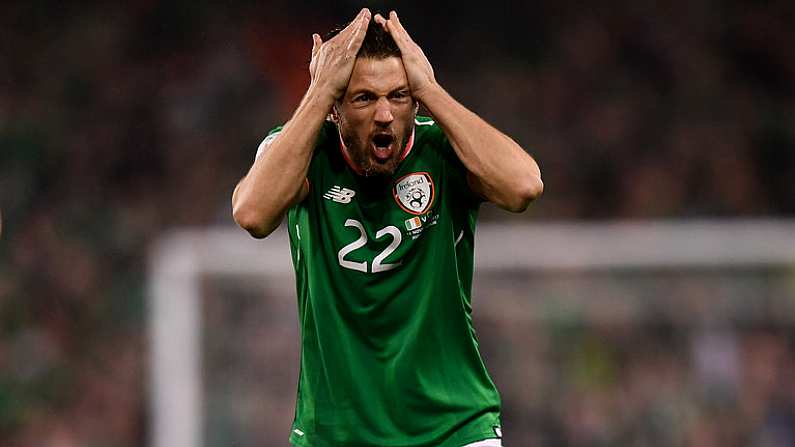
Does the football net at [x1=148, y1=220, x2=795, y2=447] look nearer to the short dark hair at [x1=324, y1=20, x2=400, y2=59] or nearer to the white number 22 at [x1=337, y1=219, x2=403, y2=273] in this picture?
the white number 22 at [x1=337, y1=219, x2=403, y2=273]

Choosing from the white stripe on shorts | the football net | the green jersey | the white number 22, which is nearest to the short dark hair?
the green jersey

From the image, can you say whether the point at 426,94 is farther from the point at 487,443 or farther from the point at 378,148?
the point at 487,443

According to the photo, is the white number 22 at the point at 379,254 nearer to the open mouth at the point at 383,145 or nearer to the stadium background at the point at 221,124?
the open mouth at the point at 383,145

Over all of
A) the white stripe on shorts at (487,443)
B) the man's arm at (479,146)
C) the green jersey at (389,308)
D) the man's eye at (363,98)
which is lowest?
the white stripe on shorts at (487,443)

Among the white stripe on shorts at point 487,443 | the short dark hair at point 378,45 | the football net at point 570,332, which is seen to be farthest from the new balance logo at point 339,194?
the football net at point 570,332

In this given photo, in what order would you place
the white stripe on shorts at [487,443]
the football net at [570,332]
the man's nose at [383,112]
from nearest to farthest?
1. the man's nose at [383,112]
2. the white stripe on shorts at [487,443]
3. the football net at [570,332]

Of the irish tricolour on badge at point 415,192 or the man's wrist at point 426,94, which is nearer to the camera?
the man's wrist at point 426,94

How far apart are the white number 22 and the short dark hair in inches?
17.0

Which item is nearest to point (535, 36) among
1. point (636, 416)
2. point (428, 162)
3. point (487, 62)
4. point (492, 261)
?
point (487, 62)

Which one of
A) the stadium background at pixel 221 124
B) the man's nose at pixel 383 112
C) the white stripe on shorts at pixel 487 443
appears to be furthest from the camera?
the stadium background at pixel 221 124

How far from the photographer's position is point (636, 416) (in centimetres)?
669

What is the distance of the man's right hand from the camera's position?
3014 millimetres

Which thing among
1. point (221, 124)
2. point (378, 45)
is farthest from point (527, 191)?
point (221, 124)

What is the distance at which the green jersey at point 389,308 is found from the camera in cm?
306
